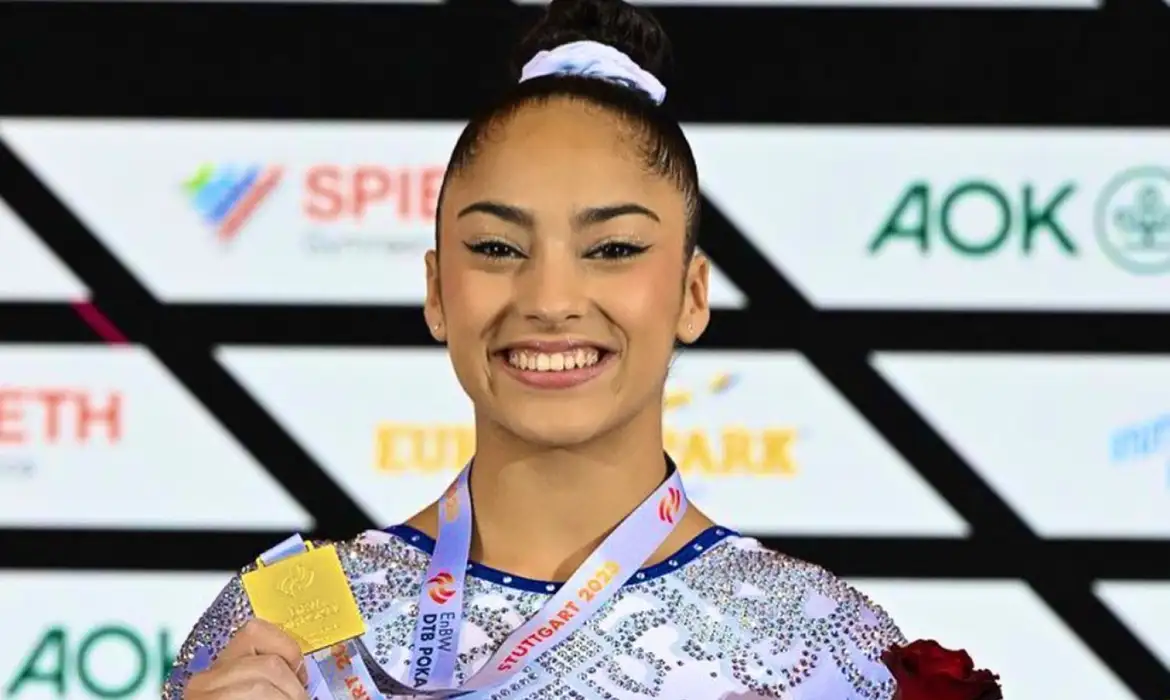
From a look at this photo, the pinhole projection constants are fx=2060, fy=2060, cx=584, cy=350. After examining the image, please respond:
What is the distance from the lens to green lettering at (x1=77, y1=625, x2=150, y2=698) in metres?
3.48

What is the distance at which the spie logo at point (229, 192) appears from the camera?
11.4ft

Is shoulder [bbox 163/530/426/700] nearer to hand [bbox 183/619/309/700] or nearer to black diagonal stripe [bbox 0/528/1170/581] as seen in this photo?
hand [bbox 183/619/309/700]

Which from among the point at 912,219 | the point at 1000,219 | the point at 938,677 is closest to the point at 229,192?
the point at 912,219

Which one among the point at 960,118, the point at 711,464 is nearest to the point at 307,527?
the point at 711,464

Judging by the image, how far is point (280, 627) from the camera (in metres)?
1.70

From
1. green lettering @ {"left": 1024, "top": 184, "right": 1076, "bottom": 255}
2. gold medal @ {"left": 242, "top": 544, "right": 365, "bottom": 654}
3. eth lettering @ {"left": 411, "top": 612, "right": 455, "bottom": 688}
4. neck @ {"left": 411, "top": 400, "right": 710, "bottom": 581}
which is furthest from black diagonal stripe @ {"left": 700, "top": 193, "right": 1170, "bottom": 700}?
gold medal @ {"left": 242, "top": 544, "right": 365, "bottom": 654}

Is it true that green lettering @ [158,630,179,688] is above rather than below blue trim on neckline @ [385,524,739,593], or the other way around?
above

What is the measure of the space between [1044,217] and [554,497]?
6.06ft

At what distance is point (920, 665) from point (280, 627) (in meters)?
0.52

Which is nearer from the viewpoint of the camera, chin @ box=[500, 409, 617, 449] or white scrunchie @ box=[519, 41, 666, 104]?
chin @ box=[500, 409, 617, 449]

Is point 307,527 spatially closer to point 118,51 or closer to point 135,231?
point 135,231

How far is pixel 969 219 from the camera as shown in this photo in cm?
347

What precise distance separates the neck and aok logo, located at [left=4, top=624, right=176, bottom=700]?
1.77 m

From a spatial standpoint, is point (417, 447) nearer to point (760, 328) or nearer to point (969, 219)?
point (760, 328)
